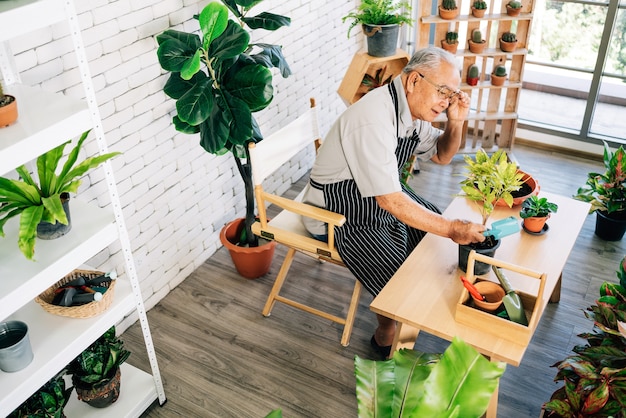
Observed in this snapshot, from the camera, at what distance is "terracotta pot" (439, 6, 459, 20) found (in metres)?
3.94

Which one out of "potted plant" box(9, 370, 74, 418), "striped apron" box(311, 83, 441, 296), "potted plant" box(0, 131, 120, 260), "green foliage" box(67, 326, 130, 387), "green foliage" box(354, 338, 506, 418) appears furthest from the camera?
"striped apron" box(311, 83, 441, 296)

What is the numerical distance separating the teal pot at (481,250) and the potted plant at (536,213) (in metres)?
0.26

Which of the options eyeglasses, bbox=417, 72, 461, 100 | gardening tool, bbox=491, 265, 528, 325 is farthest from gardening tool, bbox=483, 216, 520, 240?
eyeglasses, bbox=417, 72, 461, 100

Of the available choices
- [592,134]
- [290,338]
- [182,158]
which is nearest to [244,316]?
[290,338]

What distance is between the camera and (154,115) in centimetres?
295

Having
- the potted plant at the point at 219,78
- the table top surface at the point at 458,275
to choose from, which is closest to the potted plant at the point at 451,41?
the potted plant at the point at 219,78

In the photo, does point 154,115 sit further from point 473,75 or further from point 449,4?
point 473,75

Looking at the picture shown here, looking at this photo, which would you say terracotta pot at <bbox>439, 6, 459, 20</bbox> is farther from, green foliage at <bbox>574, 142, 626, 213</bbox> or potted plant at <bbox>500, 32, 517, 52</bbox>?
green foliage at <bbox>574, 142, 626, 213</bbox>

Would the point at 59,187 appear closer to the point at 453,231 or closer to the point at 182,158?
the point at 182,158

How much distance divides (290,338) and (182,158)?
1096mm

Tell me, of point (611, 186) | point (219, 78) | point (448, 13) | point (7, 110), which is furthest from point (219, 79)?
point (611, 186)

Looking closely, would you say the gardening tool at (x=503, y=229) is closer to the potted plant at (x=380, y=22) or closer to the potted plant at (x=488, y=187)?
the potted plant at (x=488, y=187)

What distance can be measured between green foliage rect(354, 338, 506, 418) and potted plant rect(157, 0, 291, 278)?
1419 millimetres

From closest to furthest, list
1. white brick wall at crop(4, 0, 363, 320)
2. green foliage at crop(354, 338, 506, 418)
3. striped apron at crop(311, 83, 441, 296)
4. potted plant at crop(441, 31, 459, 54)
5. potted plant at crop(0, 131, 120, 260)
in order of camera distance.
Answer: green foliage at crop(354, 338, 506, 418) < potted plant at crop(0, 131, 120, 260) < white brick wall at crop(4, 0, 363, 320) < striped apron at crop(311, 83, 441, 296) < potted plant at crop(441, 31, 459, 54)
